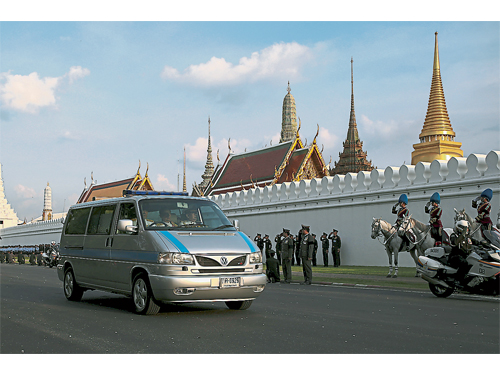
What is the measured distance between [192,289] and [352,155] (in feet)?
226

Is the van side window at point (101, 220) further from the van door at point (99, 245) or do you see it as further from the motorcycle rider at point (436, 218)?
the motorcycle rider at point (436, 218)

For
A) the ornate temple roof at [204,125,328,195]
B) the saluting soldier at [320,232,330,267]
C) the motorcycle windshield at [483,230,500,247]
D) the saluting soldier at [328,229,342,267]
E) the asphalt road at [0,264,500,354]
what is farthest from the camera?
the ornate temple roof at [204,125,328,195]

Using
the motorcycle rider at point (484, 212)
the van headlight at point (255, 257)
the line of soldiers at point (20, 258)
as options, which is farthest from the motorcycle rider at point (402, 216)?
the line of soldiers at point (20, 258)

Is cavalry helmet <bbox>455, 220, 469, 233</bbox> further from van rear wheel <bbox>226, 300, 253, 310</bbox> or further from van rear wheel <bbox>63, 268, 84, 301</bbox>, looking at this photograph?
van rear wheel <bbox>63, 268, 84, 301</bbox>

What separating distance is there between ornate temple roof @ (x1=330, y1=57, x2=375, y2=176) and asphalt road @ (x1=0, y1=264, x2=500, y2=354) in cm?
6391

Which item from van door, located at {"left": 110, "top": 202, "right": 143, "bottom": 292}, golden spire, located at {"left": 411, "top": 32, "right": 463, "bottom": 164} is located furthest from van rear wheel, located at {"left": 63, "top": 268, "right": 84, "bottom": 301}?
golden spire, located at {"left": 411, "top": 32, "right": 463, "bottom": 164}

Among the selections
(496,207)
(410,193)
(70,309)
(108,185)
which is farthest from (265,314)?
(108,185)

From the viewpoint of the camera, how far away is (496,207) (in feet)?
65.5

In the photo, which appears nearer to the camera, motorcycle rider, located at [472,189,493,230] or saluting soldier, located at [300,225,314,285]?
motorcycle rider, located at [472,189,493,230]

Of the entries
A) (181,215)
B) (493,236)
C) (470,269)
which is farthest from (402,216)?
(181,215)

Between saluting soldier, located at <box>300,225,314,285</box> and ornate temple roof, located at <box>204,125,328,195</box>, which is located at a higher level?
ornate temple roof, located at <box>204,125,328,195</box>

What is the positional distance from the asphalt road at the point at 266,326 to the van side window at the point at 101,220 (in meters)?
1.45

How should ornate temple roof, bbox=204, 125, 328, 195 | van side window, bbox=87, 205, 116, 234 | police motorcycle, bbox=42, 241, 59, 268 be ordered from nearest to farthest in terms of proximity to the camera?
van side window, bbox=87, 205, 116, 234
police motorcycle, bbox=42, 241, 59, 268
ornate temple roof, bbox=204, 125, 328, 195

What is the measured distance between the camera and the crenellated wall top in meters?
20.6
